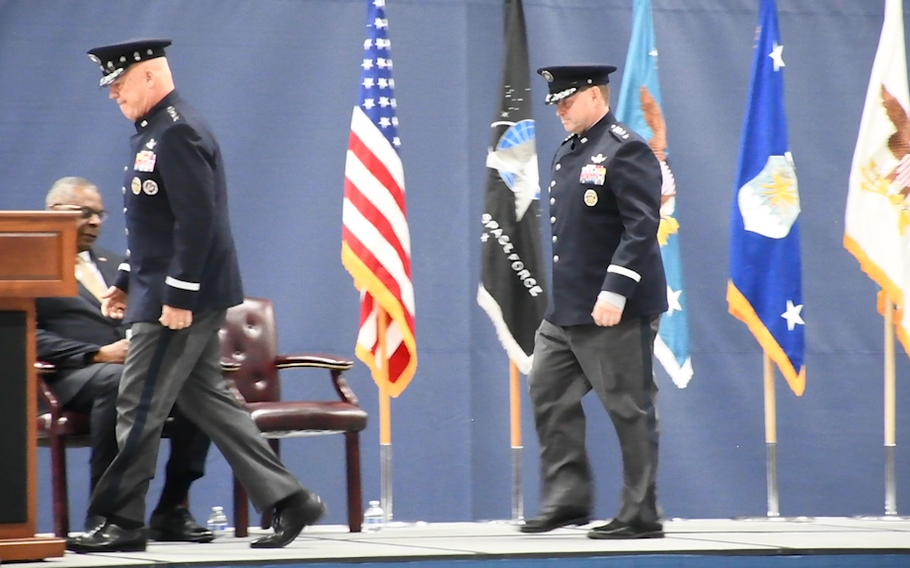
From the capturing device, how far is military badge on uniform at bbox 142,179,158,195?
3672 millimetres

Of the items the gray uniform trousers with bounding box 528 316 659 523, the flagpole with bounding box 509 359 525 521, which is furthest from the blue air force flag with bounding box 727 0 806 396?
the gray uniform trousers with bounding box 528 316 659 523

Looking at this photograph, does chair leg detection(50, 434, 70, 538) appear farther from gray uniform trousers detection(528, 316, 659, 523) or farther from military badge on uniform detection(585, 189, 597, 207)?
military badge on uniform detection(585, 189, 597, 207)

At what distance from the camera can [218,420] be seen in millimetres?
3730

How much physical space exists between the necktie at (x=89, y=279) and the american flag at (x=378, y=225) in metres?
0.95

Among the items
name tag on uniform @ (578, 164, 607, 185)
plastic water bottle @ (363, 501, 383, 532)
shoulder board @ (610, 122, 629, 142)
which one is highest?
shoulder board @ (610, 122, 629, 142)

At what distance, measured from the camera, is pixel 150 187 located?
3.67 m

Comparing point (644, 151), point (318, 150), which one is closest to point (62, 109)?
point (318, 150)

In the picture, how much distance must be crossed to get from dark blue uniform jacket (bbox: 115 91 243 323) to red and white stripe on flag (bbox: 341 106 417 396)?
1.39 metres

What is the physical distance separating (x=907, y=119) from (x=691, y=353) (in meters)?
1.42

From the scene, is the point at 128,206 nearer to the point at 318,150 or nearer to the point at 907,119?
the point at 318,150

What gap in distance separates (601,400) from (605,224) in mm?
525

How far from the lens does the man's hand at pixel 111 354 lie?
433 cm

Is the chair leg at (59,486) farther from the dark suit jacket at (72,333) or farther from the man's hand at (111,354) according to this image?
the man's hand at (111,354)

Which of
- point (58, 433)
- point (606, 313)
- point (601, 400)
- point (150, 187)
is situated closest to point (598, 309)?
point (606, 313)
